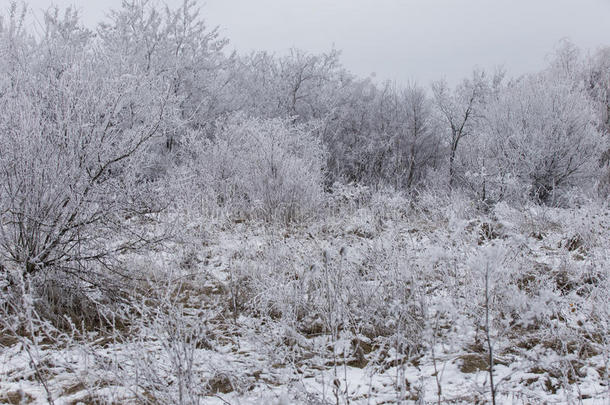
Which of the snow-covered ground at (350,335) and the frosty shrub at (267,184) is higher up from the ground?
the frosty shrub at (267,184)

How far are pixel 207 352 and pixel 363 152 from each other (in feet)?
52.2

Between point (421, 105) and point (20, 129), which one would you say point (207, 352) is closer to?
point (20, 129)

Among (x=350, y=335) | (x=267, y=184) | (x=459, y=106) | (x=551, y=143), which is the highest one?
(x=459, y=106)

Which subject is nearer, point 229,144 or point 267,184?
point 267,184

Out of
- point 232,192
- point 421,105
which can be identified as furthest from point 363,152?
point 232,192

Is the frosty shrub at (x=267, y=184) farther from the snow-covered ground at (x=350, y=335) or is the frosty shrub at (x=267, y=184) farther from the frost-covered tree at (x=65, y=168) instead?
the frost-covered tree at (x=65, y=168)

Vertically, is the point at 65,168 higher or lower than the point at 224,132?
lower

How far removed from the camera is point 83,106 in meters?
3.41

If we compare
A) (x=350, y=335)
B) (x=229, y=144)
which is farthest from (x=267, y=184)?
(x=350, y=335)

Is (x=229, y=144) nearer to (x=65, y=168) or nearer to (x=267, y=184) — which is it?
(x=267, y=184)

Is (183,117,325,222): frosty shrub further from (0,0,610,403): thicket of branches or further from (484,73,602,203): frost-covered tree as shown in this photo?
(484,73,602,203): frost-covered tree

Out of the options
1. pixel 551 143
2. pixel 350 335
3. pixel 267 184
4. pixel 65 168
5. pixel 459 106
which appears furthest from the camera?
pixel 459 106

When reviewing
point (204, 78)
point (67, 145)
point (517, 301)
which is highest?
point (204, 78)

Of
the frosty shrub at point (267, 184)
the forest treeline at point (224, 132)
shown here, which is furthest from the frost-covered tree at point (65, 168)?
the frosty shrub at point (267, 184)
